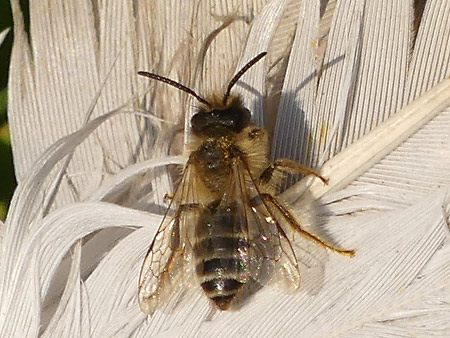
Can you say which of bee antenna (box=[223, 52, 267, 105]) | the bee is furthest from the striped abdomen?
bee antenna (box=[223, 52, 267, 105])

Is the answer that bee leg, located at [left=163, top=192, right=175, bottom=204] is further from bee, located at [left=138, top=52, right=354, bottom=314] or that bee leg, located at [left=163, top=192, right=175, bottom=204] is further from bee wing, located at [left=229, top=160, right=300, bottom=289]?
bee wing, located at [left=229, top=160, right=300, bottom=289]

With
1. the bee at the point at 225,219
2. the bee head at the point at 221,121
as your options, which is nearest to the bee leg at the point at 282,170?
the bee at the point at 225,219

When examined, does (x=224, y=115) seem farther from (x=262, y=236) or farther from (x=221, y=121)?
(x=262, y=236)

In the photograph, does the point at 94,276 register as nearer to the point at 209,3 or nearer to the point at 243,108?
the point at 243,108

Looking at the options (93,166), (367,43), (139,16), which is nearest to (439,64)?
(367,43)

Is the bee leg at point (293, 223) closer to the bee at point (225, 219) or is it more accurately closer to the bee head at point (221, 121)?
the bee at point (225, 219)

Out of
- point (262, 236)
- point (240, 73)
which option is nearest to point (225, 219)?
point (262, 236)

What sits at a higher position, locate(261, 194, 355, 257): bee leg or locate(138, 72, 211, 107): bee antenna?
locate(138, 72, 211, 107): bee antenna
